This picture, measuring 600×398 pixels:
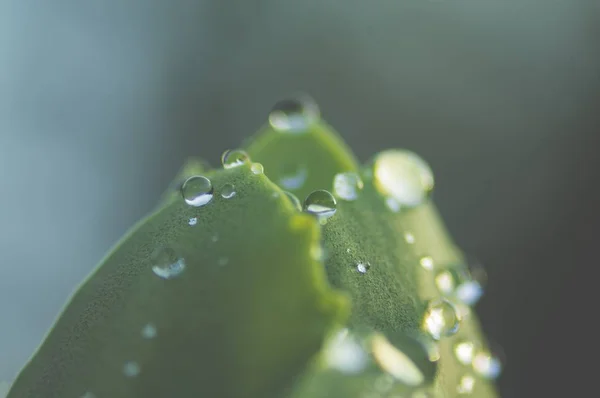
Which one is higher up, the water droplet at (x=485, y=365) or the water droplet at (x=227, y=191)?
the water droplet at (x=227, y=191)

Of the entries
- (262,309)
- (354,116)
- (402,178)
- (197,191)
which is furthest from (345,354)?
(354,116)

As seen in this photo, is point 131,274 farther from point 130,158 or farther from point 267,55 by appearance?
point 267,55

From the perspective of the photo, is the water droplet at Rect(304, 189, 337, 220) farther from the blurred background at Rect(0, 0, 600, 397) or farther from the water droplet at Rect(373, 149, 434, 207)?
the blurred background at Rect(0, 0, 600, 397)

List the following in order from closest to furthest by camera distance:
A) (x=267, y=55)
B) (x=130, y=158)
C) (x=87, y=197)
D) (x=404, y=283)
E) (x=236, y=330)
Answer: (x=236, y=330)
(x=404, y=283)
(x=87, y=197)
(x=130, y=158)
(x=267, y=55)

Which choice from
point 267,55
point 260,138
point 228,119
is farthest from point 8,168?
point 260,138

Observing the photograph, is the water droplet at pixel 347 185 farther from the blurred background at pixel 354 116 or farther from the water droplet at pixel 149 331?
the blurred background at pixel 354 116

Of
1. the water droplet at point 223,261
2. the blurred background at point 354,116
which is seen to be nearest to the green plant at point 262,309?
the water droplet at point 223,261
